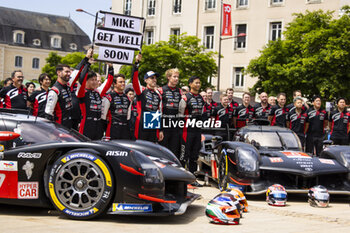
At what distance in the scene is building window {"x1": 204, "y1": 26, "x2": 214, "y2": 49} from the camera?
136 feet

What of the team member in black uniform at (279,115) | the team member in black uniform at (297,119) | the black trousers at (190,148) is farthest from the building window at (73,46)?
the black trousers at (190,148)

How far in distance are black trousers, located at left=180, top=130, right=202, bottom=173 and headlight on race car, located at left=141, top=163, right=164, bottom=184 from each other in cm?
389

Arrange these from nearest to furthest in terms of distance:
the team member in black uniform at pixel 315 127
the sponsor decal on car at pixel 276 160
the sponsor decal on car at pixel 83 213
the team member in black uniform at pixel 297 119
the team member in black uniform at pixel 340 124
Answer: the sponsor decal on car at pixel 83 213 → the sponsor decal on car at pixel 276 160 → the team member in black uniform at pixel 297 119 → the team member in black uniform at pixel 315 127 → the team member in black uniform at pixel 340 124

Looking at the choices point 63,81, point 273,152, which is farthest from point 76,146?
point 273,152

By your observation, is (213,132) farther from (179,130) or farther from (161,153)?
(161,153)

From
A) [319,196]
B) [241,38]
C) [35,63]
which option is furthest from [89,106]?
[35,63]

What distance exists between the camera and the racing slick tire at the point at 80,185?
5.54 m

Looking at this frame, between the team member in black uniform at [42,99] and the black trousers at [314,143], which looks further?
the black trousers at [314,143]

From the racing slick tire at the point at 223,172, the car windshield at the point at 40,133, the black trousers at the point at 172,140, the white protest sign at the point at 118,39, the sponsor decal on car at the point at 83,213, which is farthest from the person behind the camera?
the black trousers at the point at 172,140

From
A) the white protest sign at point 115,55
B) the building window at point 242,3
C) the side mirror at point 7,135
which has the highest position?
the building window at point 242,3

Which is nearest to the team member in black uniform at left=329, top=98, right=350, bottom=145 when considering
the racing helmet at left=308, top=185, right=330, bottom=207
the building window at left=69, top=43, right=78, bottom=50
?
the racing helmet at left=308, top=185, right=330, bottom=207

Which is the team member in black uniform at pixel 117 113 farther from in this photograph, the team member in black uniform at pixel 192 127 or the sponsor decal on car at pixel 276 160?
the sponsor decal on car at pixel 276 160

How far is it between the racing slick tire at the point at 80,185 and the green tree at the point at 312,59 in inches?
921

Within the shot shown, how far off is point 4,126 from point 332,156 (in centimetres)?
536
